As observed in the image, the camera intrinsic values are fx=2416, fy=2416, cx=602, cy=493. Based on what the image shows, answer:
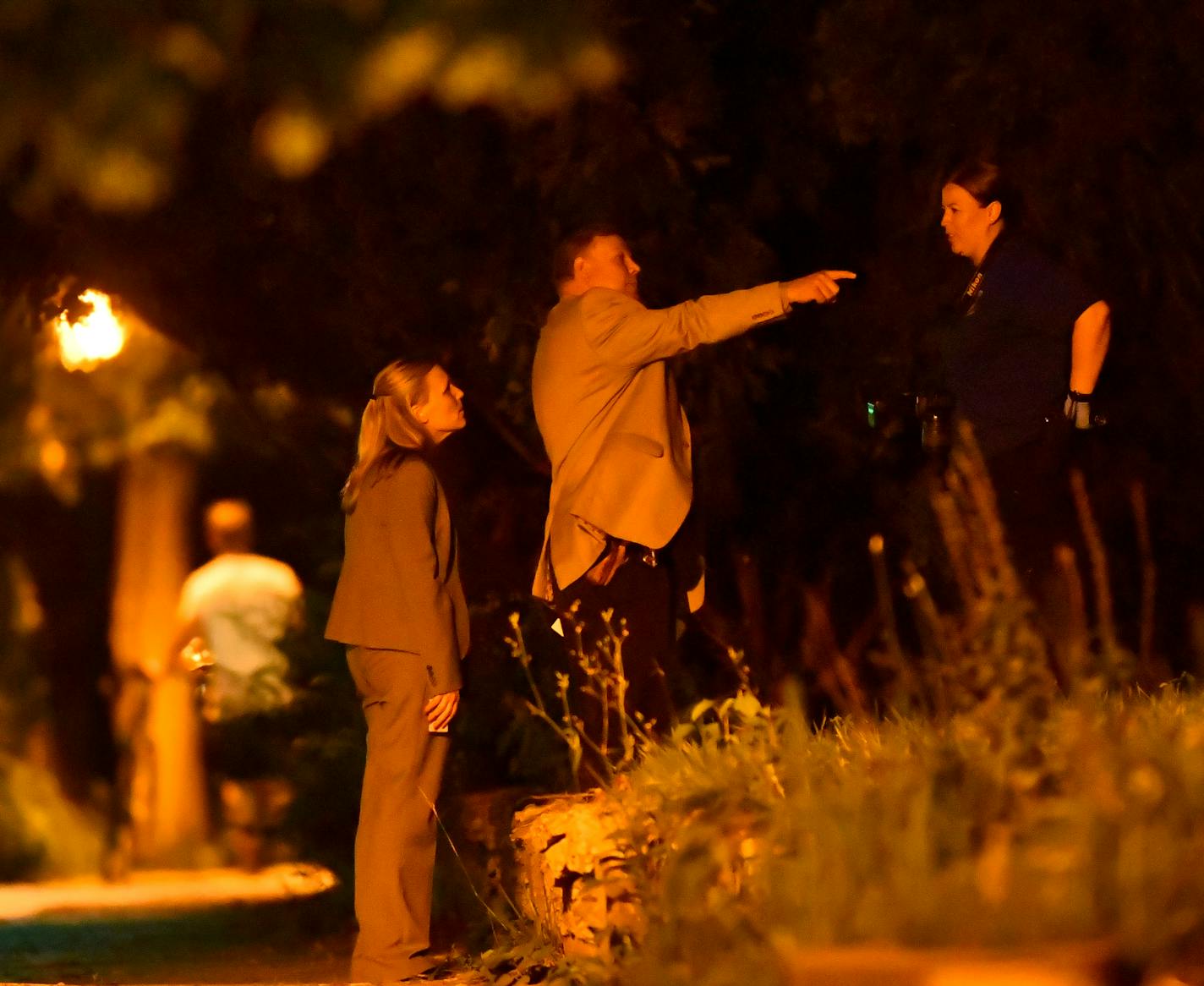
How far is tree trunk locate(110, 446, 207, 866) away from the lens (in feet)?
56.5

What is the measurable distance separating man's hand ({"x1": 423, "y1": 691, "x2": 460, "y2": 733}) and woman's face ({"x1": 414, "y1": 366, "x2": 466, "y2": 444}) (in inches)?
31.7

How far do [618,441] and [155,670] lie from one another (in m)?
11.3

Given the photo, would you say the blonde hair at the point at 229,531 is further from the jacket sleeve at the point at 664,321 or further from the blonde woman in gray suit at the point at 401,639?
the jacket sleeve at the point at 664,321

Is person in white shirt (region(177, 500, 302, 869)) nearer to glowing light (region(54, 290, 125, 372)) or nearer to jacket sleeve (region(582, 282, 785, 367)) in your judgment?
glowing light (region(54, 290, 125, 372))

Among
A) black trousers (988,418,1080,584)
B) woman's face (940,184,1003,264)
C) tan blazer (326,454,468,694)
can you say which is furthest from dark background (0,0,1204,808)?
tan blazer (326,454,468,694)

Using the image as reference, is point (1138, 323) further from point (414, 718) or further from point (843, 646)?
point (414, 718)

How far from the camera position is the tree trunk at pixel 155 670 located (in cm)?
1722

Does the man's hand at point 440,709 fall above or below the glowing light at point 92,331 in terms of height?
below

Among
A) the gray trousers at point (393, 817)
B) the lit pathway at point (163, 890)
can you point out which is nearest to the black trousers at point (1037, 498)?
the gray trousers at point (393, 817)

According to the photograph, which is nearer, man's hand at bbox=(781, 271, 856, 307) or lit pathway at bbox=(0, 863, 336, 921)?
man's hand at bbox=(781, 271, 856, 307)

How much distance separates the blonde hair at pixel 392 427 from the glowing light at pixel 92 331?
9.06 ft

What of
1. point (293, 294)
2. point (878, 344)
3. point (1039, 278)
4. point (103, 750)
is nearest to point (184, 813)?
point (103, 750)

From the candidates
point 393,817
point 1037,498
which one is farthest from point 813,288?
point 393,817

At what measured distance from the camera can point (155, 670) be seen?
1778 centimetres
